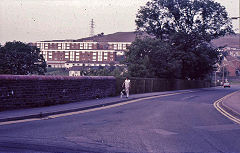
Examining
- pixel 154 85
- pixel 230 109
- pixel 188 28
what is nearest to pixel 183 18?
pixel 188 28

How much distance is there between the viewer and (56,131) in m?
9.75

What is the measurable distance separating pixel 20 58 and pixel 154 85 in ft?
68.0

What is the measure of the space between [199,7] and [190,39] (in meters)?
6.35

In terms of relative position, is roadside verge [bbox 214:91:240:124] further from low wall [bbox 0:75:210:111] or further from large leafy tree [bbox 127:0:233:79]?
large leafy tree [bbox 127:0:233:79]

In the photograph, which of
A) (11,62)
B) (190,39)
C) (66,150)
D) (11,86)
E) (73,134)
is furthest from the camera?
(190,39)

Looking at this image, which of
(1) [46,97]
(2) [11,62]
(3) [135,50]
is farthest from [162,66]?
(1) [46,97]

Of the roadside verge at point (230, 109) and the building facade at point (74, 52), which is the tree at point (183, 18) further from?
the building facade at point (74, 52)

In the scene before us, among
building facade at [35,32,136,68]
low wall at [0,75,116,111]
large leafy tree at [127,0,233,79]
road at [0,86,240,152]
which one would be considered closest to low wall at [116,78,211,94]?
large leafy tree at [127,0,233,79]

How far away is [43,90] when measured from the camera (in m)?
17.8

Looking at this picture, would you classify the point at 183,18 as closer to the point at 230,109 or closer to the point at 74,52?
the point at 230,109

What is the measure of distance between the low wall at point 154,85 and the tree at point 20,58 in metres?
17.8

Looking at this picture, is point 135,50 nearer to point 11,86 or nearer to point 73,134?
point 11,86

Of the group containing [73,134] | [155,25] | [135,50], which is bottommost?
[73,134]

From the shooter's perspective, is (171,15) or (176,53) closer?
(176,53)
